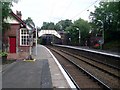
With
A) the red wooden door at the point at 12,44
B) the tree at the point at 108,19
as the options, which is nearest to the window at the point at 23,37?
the red wooden door at the point at 12,44

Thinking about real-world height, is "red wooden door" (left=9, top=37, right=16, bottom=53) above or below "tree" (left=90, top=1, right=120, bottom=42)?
below

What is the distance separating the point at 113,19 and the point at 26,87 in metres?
67.4

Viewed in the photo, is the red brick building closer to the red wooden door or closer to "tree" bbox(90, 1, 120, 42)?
the red wooden door

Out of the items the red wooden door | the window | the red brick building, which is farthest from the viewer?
the red wooden door

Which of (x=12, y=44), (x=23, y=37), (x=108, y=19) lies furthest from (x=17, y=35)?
(x=108, y=19)

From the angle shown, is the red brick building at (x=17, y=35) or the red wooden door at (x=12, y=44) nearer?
the red brick building at (x=17, y=35)

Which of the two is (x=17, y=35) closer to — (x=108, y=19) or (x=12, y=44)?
(x=12, y=44)

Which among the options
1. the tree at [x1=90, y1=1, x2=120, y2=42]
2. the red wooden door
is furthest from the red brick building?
the tree at [x1=90, y1=1, x2=120, y2=42]

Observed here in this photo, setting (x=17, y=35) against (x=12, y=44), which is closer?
(x=17, y=35)

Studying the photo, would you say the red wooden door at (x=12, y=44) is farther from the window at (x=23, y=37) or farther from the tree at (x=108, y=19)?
the tree at (x=108, y=19)

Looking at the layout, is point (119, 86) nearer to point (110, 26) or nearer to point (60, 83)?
point (60, 83)

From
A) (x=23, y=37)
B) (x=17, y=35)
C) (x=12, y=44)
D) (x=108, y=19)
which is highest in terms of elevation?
(x=108, y=19)

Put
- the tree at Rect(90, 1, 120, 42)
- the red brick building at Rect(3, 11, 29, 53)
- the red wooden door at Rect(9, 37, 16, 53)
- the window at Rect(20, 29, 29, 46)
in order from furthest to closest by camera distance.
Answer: the tree at Rect(90, 1, 120, 42), the red wooden door at Rect(9, 37, 16, 53), the window at Rect(20, 29, 29, 46), the red brick building at Rect(3, 11, 29, 53)

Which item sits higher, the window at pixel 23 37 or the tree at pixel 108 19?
the tree at pixel 108 19
